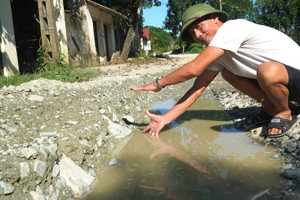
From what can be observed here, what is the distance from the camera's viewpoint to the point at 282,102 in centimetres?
221

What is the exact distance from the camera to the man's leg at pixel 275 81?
6.69ft

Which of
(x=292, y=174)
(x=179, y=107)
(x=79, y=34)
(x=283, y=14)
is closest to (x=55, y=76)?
(x=179, y=107)

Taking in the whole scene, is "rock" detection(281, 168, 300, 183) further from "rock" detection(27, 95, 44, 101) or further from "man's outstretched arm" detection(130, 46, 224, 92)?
"rock" detection(27, 95, 44, 101)

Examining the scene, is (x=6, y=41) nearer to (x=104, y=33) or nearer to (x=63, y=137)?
(x=63, y=137)

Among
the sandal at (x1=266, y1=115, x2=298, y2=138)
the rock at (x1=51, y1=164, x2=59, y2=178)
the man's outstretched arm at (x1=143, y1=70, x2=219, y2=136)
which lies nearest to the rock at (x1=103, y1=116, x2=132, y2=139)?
the man's outstretched arm at (x1=143, y1=70, x2=219, y2=136)

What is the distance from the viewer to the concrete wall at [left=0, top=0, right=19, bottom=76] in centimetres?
570

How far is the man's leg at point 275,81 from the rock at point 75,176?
5.23 feet

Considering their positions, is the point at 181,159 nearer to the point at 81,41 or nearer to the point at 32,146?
the point at 32,146

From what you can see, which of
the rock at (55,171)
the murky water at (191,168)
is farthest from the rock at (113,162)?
the rock at (55,171)

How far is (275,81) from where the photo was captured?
81.1 inches

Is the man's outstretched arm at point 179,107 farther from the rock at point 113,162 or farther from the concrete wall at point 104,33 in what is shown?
the concrete wall at point 104,33

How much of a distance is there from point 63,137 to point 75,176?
42 cm

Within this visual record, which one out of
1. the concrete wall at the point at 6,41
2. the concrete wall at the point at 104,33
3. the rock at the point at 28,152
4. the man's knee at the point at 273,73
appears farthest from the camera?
the concrete wall at the point at 104,33

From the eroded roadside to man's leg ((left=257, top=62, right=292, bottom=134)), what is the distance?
0.32 metres
